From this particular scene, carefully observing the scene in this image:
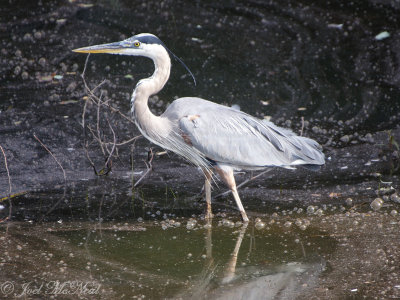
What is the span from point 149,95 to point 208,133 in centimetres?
59

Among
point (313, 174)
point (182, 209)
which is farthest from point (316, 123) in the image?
point (182, 209)

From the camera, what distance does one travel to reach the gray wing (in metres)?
5.26

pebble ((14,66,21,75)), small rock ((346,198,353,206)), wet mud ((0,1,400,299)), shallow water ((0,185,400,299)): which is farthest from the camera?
pebble ((14,66,21,75))

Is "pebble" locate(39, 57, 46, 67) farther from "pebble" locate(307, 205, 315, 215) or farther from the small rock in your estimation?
the small rock

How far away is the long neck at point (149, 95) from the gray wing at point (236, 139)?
0.53 feet

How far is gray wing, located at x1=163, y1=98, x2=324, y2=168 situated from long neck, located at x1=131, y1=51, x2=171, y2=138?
0.53 ft

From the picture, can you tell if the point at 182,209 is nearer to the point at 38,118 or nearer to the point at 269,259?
the point at 269,259

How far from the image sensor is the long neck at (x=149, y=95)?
523 cm

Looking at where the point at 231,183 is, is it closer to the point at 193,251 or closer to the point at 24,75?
the point at 193,251

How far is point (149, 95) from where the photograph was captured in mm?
5277

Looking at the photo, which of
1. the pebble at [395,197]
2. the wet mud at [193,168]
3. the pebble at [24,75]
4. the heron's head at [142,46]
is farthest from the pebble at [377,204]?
the pebble at [24,75]

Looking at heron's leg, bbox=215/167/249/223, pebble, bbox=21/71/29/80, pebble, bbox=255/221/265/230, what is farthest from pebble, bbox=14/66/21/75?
pebble, bbox=255/221/265/230

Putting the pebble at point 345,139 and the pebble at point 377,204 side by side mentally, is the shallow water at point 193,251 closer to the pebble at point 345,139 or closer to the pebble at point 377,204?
the pebble at point 377,204

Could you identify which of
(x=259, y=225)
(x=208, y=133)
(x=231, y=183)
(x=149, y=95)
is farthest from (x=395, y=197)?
(x=149, y=95)
